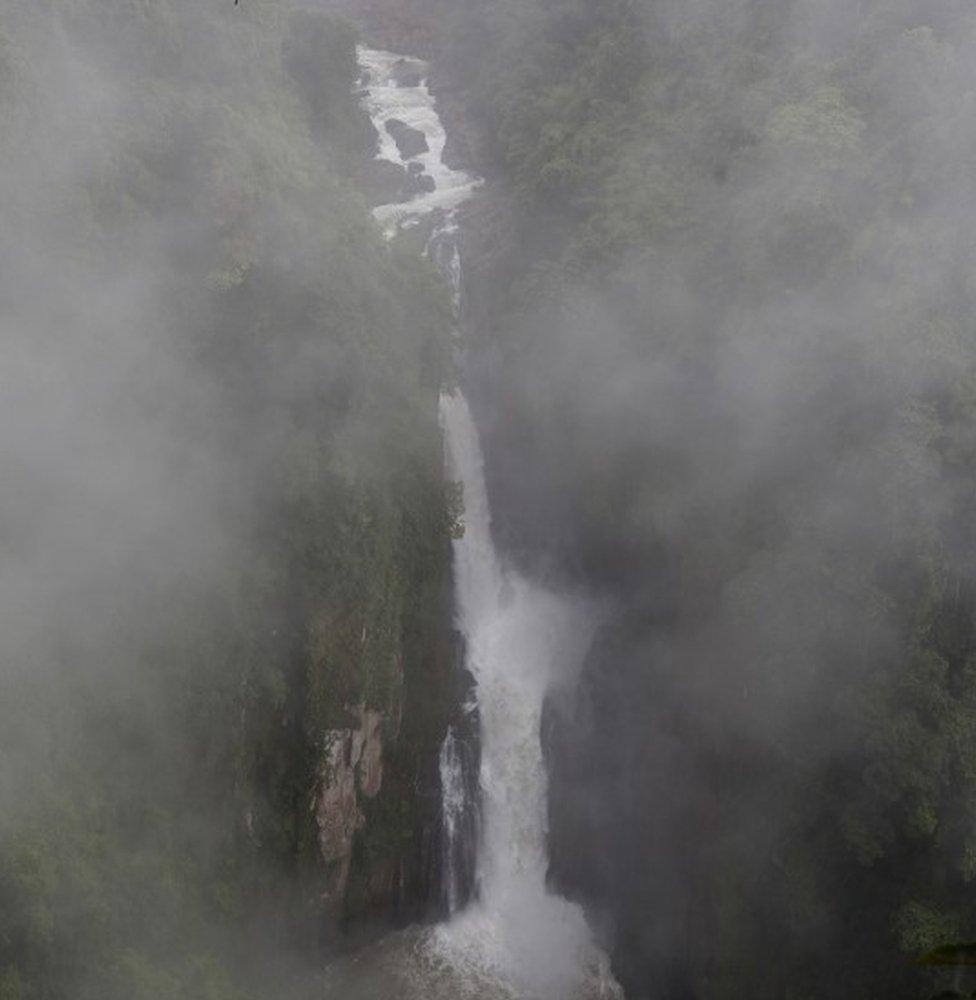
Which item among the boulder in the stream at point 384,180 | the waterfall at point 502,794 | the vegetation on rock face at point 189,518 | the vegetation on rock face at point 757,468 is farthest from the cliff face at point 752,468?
the vegetation on rock face at point 189,518

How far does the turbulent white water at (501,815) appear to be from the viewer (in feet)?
69.1

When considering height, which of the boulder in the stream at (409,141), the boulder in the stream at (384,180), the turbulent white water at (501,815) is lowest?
the turbulent white water at (501,815)

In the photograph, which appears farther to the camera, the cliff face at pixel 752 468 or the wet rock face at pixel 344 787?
the wet rock face at pixel 344 787

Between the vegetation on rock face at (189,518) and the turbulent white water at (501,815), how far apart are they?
4.54ft

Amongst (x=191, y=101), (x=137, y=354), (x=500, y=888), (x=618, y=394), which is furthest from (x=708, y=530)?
(x=191, y=101)

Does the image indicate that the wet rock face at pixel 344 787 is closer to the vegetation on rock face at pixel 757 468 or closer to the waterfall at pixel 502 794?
the waterfall at pixel 502 794

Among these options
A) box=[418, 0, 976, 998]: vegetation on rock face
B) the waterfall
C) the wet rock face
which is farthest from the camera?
the waterfall

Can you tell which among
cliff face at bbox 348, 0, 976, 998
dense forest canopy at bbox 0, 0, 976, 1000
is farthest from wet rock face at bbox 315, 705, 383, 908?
cliff face at bbox 348, 0, 976, 998

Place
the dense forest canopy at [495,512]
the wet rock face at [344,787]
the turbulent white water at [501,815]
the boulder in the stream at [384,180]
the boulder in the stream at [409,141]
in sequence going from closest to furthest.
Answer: the dense forest canopy at [495,512]
the wet rock face at [344,787]
the turbulent white water at [501,815]
the boulder in the stream at [384,180]
the boulder in the stream at [409,141]

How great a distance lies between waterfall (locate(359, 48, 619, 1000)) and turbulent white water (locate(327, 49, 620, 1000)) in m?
0.03

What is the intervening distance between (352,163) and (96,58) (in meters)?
10.7

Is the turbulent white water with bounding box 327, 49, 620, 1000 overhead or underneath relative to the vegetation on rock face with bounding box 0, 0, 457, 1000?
underneath

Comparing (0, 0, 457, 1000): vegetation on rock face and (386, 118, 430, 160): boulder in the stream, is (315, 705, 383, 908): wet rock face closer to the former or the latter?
(0, 0, 457, 1000): vegetation on rock face

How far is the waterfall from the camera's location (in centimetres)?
2134
